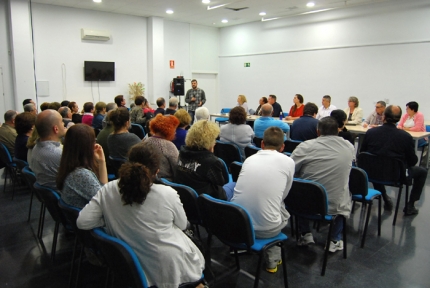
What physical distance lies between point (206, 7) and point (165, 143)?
689 cm

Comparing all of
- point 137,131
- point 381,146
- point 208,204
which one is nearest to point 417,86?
point 381,146

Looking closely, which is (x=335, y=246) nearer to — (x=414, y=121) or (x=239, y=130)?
(x=239, y=130)

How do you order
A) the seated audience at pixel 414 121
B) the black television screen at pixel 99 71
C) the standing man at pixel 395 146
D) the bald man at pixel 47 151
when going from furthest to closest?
1. the black television screen at pixel 99 71
2. the seated audience at pixel 414 121
3. the standing man at pixel 395 146
4. the bald man at pixel 47 151

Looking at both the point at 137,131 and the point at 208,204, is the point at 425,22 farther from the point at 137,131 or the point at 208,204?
the point at 208,204

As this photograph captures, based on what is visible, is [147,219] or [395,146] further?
[395,146]

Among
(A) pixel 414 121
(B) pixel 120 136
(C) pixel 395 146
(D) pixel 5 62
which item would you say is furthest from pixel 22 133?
(A) pixel 414 121

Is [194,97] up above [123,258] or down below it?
above

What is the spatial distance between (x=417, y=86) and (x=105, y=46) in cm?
835

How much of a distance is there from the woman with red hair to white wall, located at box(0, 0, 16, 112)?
6962mm

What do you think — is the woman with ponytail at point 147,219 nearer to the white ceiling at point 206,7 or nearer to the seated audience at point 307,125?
the seated audience at point 307,125

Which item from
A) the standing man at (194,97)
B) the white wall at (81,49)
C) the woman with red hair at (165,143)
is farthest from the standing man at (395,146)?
the white wall at (81,49)

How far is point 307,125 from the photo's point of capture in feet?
17.0

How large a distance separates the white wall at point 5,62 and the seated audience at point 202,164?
7.65 metres

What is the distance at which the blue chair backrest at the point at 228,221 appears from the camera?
2.15m
